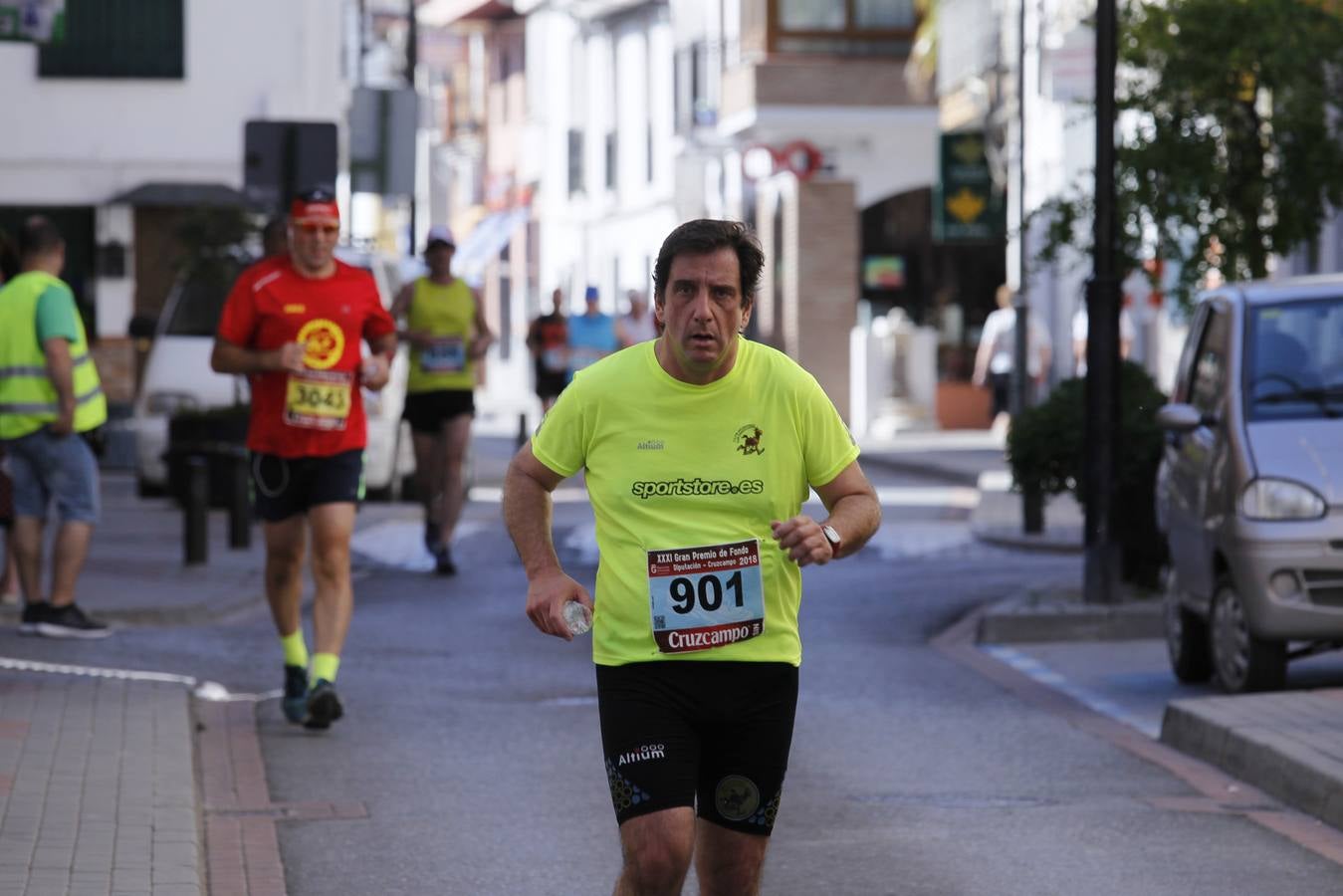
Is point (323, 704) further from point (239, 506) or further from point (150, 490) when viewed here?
point (150, 490)

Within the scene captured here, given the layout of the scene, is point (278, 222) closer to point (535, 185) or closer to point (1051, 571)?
point (1051, 571)

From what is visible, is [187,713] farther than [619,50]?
No

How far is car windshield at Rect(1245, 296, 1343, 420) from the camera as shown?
1158 cm

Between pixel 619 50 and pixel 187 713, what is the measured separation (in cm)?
4847

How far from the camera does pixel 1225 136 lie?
685 inches

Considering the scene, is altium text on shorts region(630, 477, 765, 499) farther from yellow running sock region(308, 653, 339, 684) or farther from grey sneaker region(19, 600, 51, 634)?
grey sneaker region(19, 600, 51, 634)

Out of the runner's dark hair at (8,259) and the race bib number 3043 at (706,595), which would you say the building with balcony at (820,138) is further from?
the race bib number 3043 at (706,595)

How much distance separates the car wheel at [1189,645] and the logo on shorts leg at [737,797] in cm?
678

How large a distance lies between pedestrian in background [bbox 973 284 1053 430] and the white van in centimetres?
1138

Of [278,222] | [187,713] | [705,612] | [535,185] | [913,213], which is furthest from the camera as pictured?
[535,185]

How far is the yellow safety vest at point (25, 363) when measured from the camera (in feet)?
42.7

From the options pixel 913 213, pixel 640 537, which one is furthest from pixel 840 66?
pixel 640 537

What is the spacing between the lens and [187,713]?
10.4 m

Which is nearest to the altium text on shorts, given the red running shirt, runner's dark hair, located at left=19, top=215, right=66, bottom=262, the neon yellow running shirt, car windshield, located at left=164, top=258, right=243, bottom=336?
the neon yellow running shirt
